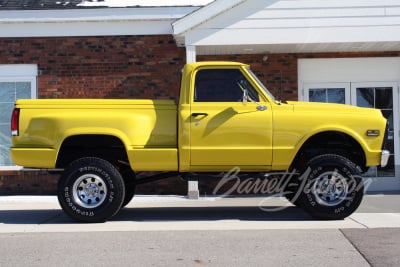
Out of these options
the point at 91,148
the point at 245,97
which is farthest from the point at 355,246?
the point at 91,148

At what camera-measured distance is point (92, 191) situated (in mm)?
8289

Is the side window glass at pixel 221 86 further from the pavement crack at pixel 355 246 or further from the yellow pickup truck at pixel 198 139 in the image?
the pavement crack at pixel 355 246

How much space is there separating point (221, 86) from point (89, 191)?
7.72 feet

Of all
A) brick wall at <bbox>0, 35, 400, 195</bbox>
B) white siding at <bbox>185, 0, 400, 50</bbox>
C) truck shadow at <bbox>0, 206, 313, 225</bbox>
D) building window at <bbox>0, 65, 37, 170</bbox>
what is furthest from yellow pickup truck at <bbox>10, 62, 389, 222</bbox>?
building window at <bbox>0, 65, 37, 170</bbox>

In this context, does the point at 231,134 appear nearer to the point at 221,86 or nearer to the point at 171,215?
the point at 221,86

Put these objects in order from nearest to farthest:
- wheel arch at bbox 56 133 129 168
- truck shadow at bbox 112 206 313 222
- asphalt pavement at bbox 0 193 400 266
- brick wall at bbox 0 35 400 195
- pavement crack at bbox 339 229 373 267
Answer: pavement crack at bbox 339 229 373 267 < asphalt pavement at bbox 0 193 400 266 < wheel arch at bbox 56 133 129 168 < truck shadow at bbox 112 206 313 222 < brick wall at bbox 0 35 400 195

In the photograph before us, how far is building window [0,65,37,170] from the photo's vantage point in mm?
12727

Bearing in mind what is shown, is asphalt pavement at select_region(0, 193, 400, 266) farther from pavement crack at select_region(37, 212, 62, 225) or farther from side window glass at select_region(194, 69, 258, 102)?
side window glass at select_region(194, 69, 258, 102)

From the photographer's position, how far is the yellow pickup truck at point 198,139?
822 cm

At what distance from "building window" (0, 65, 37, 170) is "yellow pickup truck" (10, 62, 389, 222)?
4.58 m

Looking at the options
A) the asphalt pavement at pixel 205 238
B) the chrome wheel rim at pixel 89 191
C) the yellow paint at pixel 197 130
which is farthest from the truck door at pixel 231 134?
the chrome wheel rim at pixel 89 191

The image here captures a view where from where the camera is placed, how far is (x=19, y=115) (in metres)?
8.34

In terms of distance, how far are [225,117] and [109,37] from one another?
5.24 metres

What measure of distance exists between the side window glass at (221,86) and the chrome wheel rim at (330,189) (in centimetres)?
145
